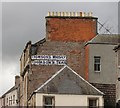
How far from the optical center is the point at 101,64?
56.8m

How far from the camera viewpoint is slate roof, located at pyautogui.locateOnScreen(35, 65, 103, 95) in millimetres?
51969

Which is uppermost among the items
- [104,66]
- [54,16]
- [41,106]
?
[54,16]

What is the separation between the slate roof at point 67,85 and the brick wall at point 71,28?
5862 mm

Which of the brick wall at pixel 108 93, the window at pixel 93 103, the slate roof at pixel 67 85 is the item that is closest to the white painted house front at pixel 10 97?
the brick wall at pixel 108 93

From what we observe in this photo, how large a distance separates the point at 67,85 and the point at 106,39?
301 inches

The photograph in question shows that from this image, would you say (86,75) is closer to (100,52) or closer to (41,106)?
(100,52)

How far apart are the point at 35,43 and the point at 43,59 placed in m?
2.34

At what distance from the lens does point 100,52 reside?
56906mm

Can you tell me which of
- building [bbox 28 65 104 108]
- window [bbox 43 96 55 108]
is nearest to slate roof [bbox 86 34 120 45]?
building [bbox 28 65 104 108]

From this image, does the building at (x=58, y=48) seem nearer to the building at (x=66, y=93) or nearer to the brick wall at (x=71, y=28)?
the brick wall at (x=71, y=28)

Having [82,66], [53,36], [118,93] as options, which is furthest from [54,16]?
[118,93]

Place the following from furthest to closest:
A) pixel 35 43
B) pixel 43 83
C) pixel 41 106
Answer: pixel 35 43, pixel 43 83, pixel 41 106

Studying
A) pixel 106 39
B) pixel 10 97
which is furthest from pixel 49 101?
pixel 10 97

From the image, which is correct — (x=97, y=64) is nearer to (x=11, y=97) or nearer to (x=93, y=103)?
(x=93, y=103)
